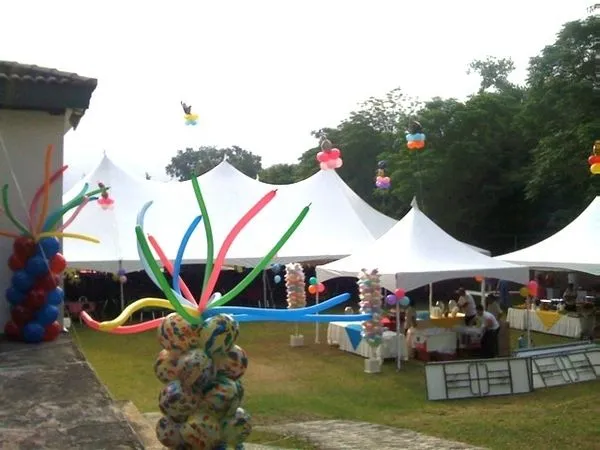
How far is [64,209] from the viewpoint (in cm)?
613

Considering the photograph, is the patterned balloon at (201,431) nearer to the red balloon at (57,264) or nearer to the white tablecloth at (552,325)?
the red balloon at (57,264)

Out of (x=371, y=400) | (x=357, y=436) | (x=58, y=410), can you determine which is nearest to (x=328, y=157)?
(x=371, y=400)

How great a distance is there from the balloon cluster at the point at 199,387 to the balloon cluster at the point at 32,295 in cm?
202

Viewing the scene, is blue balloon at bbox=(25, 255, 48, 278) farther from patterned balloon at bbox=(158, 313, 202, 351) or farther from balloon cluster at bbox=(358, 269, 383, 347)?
balloon cluster at bbox=(358, 269, 383, 347)

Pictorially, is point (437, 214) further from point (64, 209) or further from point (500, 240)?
point (64, 209)

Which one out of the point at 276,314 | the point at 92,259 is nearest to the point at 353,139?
the point at 92,259

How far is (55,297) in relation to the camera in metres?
6.27

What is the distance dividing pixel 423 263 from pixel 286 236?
821 centimetres

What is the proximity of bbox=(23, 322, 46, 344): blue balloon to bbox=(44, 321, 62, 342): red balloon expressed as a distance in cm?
4

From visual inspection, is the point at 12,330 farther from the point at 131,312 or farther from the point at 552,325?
the point at 552,325

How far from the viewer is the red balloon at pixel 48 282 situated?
6039 millimetres

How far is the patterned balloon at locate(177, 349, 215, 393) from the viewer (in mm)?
3855

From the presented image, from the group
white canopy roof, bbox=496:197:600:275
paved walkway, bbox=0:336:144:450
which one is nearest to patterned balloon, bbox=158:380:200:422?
paved walkway, bbox=0:336:144:450

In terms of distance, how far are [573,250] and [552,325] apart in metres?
1.74
